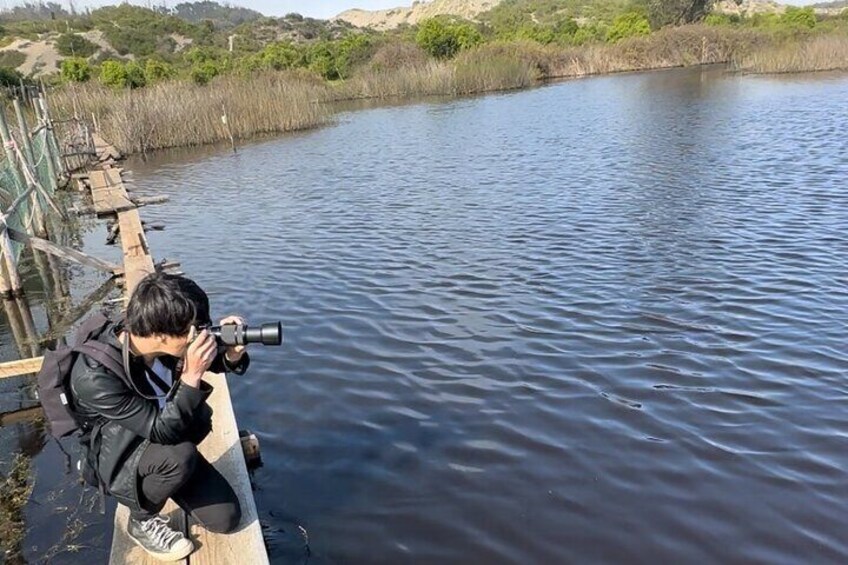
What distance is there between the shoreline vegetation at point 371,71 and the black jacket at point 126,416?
22.3 m

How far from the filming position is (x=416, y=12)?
161750mm

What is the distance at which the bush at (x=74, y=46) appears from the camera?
191 ft

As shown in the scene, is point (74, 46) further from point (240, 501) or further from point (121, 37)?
point (240, 501)

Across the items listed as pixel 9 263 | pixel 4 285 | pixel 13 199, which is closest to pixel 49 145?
pixel 13 199

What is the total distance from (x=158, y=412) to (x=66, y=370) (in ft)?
1.37

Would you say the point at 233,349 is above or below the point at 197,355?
below

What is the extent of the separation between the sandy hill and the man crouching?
15188 cm

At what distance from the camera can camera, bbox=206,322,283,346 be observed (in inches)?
119

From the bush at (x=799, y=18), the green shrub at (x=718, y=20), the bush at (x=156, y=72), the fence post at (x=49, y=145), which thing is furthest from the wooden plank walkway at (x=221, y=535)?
the green shrub at (x=718, y=20)

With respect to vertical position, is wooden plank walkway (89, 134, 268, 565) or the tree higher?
the tree

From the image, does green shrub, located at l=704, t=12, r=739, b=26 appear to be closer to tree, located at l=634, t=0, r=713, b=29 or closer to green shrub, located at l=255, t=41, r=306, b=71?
tree, located at l=634, t=0, r=713, b=29

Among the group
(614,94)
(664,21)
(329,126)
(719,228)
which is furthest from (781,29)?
(719,228)

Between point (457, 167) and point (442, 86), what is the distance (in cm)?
2289

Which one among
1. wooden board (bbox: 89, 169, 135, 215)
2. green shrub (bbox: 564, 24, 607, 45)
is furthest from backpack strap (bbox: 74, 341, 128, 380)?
green shrub (bbox: 564, 24, 607, 45)
